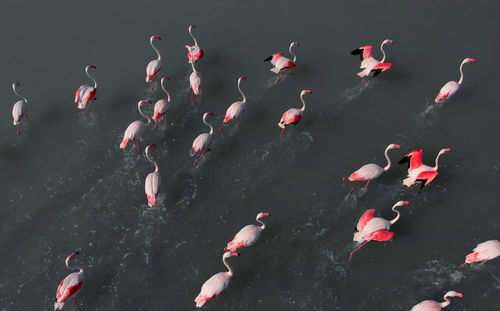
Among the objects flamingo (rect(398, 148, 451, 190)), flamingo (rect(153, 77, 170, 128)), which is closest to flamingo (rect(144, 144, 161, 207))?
flamingo (rect(153, 77, 170, 128))

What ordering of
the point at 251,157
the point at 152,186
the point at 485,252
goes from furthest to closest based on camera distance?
the point at 251,157 → the point at 152,186 → the point at 485,252

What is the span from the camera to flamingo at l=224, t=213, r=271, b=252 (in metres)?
9.27

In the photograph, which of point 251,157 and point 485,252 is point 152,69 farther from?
point 485,252

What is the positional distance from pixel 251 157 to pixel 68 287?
4.35m

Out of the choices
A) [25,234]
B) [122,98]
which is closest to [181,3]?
[122,98]

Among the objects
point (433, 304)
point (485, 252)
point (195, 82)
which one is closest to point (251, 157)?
point (195, 82)

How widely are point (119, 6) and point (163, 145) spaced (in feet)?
16.8

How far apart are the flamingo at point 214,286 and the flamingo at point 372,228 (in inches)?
88.8

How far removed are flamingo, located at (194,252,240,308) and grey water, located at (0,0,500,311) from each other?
339mm

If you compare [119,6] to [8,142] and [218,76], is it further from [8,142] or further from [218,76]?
[8,142]

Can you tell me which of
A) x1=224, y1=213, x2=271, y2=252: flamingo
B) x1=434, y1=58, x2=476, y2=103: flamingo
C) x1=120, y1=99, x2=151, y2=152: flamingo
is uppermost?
x1=120, y1=99, x2=151, y2=152: flamingo

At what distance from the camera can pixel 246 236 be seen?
931 centimetres

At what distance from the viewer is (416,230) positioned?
9.88m

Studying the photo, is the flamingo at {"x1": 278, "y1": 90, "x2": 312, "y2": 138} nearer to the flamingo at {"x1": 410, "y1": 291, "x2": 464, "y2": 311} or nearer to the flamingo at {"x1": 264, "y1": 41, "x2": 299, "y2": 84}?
the flamingo at {"x1": 264, "y1": 41, "x2": 299, "y2": 84}
